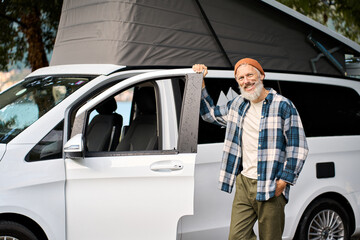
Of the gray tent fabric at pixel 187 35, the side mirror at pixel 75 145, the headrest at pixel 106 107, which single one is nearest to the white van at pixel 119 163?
the side mirror at pixel 75 145

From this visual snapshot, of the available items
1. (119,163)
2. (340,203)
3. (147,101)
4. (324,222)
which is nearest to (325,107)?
(340,203)

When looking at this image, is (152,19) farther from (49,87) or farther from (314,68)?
(314,68)

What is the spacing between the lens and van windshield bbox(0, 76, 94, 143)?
436cm

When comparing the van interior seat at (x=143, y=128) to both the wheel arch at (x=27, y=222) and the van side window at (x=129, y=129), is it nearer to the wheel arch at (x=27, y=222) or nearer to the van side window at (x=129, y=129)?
the van side window at (x=129, y=129)

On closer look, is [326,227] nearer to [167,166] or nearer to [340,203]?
[340,203]

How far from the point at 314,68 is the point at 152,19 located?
1.87 m

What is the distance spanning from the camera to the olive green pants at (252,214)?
415 cm

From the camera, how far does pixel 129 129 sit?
5.36 metres

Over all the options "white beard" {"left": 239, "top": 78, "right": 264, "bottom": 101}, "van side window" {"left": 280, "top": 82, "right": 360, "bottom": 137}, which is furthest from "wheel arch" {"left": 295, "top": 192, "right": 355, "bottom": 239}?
"white beard" {"left": 239, "top": 78, "right": 264, "bottom": 101}

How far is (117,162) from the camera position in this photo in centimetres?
434

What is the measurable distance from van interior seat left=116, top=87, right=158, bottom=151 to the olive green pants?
3.43 feet

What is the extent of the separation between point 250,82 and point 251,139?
0.40 m

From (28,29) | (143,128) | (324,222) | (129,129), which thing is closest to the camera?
(143,128)

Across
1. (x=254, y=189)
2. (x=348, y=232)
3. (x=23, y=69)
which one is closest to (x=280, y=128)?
(x=254, y=189)
